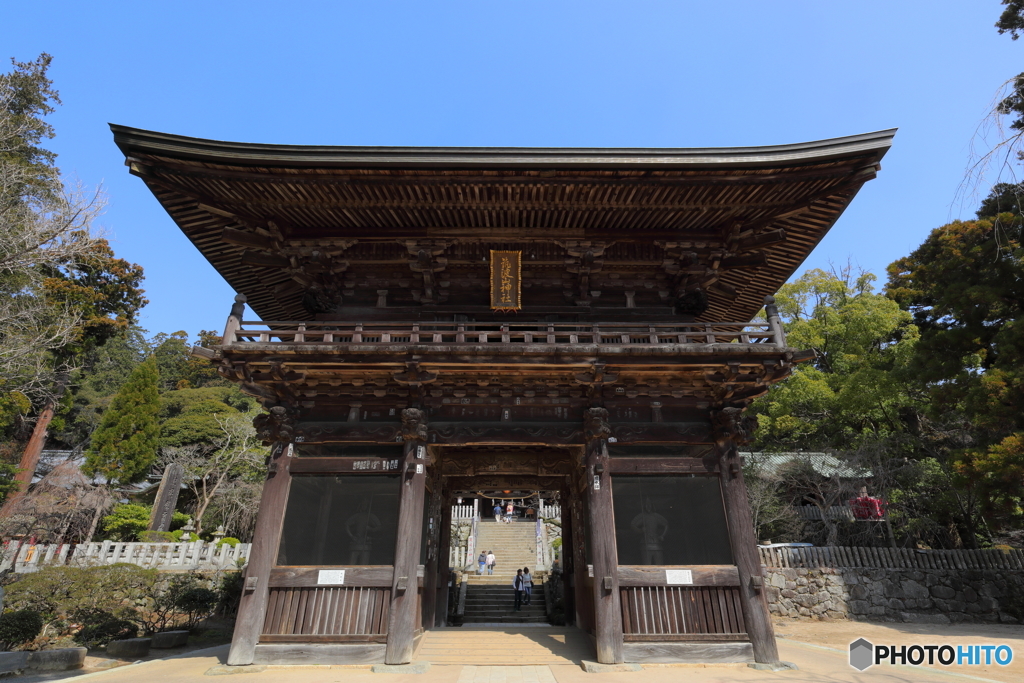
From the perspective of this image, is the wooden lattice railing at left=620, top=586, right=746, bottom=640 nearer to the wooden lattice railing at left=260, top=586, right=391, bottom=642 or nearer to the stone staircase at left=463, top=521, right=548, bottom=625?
the wooden lattice railing at left=260, top=586, right=391, bottom=642

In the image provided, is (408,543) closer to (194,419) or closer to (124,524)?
(124,524)

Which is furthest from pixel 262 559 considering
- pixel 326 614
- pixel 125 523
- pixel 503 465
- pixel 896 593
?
pixel 125 523

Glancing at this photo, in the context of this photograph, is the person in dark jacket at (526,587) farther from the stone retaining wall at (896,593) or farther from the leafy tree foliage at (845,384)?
the leafy tree foliage at (845,384)

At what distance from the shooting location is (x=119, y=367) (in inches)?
1740

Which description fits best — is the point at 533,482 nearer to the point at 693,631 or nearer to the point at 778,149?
the point at 693,631

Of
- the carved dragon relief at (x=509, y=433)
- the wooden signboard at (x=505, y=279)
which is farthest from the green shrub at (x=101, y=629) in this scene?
the wooden signboard at (x=505, y=279)

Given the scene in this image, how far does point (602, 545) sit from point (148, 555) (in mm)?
20275

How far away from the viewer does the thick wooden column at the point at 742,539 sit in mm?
8562

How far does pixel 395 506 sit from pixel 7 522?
22.8 m

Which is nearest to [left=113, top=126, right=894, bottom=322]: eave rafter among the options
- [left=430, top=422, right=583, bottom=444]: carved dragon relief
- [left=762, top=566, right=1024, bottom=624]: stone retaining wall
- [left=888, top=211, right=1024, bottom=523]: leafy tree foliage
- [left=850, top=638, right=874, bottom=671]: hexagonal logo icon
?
[left=430, top=422, right=583, bottom=444]: carved dragon relief

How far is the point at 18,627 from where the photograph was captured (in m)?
11.2

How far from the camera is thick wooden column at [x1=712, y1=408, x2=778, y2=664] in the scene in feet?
28.1

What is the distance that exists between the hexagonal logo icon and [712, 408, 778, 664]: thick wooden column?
160 centimetres

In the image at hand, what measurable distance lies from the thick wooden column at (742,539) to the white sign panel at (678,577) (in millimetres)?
923
